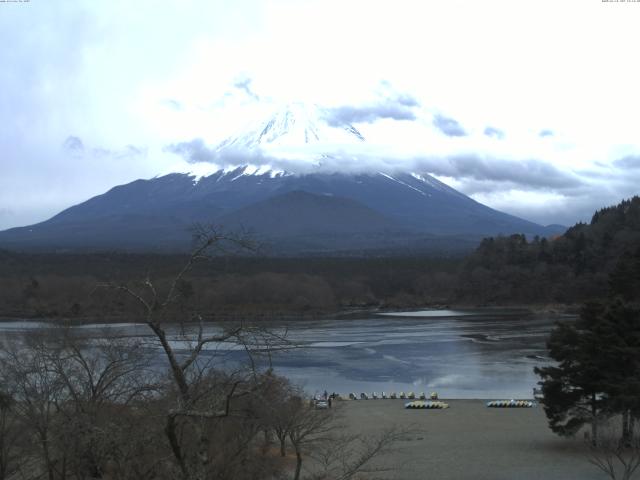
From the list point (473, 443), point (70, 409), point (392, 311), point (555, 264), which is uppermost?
point (555, 264)

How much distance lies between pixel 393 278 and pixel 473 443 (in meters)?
61.9

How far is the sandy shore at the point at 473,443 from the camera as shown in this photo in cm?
1411

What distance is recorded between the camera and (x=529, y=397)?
24.0 metres

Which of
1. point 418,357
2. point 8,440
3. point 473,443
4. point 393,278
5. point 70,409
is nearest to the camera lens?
point 70,409

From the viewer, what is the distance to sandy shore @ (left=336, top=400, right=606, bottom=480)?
14109 mm

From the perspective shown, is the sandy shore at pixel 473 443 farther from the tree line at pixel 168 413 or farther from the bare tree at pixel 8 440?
the bare tree at pixel 8 440

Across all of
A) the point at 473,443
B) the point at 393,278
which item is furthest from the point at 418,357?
the point at 393,278

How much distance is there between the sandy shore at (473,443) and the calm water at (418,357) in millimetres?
2658

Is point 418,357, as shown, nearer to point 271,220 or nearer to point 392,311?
point 392,311

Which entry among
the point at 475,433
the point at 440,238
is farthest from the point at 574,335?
the point at 440,238

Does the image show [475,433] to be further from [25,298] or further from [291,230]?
[291,230]

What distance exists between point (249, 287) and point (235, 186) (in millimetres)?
132562

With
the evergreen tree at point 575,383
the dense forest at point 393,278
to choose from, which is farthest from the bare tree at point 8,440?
the dense forest at point 393,278

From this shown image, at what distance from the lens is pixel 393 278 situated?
259 ft
